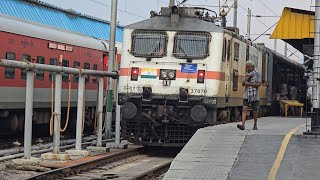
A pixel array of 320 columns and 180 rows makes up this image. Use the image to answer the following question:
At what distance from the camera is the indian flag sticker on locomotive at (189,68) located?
46.5 feet

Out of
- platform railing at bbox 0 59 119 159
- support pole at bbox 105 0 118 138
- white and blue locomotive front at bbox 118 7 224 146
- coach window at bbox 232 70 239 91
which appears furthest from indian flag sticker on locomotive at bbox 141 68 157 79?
coach window at bbox 232 70 239 91

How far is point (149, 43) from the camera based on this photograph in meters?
14.6

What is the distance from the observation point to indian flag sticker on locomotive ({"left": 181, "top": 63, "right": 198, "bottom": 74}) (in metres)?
14.2

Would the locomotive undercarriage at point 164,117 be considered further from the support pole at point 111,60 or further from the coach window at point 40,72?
the coach window at point 40,72

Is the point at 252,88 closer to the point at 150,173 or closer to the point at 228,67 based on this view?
the point at 228,67

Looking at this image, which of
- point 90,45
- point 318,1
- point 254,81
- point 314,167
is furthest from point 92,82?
point 314,167

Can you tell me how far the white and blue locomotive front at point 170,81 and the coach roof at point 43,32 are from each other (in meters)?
3.23

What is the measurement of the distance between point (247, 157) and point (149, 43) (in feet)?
18.5

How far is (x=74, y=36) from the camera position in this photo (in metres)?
19.7

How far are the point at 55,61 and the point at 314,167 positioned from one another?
10.7 metres

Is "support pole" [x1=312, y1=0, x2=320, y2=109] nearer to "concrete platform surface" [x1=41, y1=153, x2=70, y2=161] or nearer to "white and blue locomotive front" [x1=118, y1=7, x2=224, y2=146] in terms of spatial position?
"white and blue locomotive front" [x1=118, y1=7, x2=224, y2=146]

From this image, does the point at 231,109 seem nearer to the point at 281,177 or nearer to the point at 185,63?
the point at 185,63

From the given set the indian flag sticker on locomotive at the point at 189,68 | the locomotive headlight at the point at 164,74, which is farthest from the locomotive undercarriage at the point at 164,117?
the indian flag sticker on locomotive at the point at 189,68

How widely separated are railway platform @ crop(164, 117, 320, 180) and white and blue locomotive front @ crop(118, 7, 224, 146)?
2.22 meters
